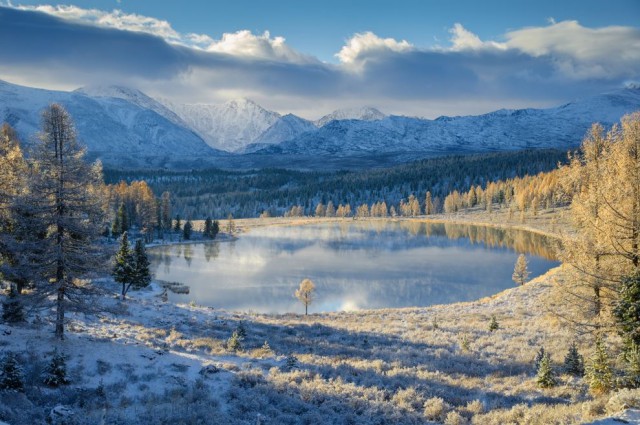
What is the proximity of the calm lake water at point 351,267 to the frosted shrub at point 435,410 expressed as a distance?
129 feet

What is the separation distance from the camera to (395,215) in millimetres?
197500

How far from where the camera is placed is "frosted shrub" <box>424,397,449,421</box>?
1442cm

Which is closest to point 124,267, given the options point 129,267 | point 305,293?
point 129,267

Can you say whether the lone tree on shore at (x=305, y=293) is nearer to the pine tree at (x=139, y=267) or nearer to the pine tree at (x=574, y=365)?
the pine tree at (x=139, y=267)

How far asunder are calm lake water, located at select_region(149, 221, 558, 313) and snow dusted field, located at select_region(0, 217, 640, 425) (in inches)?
1079

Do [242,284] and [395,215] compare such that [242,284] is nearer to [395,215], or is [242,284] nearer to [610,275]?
[610,275]

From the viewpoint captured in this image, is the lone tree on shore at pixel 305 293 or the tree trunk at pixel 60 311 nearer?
the tree trunk at pixel 60 311

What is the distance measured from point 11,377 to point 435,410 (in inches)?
570

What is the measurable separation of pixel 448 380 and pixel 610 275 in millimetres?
8794

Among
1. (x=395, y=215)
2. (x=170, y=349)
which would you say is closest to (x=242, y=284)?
(x=170, y=349)

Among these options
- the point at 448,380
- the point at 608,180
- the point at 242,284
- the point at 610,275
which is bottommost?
the point at 242,284

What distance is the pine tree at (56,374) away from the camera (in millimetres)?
16234

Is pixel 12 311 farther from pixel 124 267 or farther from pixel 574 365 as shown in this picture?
pixel 574 365

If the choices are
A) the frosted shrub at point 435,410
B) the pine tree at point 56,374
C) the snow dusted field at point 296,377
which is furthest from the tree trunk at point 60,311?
the frosted shrub at point 435,410
